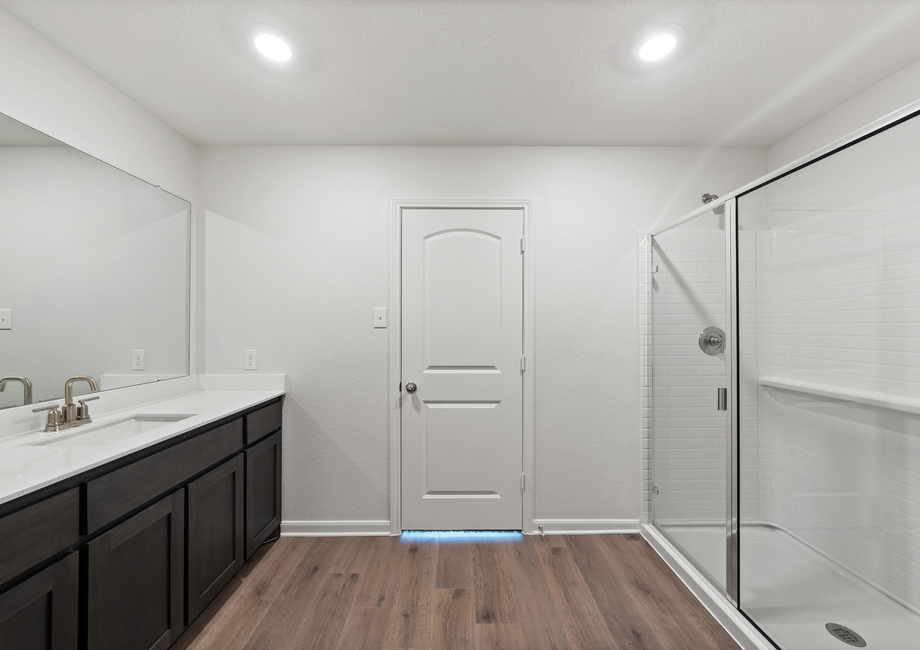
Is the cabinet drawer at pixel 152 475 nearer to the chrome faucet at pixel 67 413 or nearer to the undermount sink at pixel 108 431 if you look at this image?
the undermount sink at pixel 108 431

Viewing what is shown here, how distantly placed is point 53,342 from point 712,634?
291 centimetres

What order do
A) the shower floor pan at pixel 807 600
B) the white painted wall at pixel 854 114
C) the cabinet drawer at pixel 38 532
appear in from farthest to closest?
the white painted wall at pixel 854 114, the shower floor pan at pixel 807 600, the cabinet drawer at pixel 38 532

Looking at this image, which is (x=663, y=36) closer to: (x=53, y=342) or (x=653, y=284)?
(x=653, y=284)

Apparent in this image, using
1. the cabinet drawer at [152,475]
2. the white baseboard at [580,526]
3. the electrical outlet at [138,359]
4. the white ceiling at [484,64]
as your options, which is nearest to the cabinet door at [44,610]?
the cabinet drawer at [152,475]

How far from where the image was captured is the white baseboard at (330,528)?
2785mm

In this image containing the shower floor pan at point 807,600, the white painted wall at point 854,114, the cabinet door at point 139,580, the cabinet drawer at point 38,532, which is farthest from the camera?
the white painted wall at point 854,114

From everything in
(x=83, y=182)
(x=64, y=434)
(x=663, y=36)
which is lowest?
(x=64, y=434)

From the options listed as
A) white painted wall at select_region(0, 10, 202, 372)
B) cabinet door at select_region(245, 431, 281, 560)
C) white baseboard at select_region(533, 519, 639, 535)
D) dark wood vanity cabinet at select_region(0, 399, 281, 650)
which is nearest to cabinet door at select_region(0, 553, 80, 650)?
dark wood vanity cabinet at select_region(0, 399, 281, 650)

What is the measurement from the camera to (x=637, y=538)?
275cm

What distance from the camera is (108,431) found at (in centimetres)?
190

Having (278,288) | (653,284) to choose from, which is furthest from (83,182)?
(653,284)

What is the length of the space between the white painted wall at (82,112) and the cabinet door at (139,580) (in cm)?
157

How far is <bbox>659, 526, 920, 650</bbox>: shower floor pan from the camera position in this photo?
4.97 ft

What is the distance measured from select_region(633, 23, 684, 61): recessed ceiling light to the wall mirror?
93.9 inches
